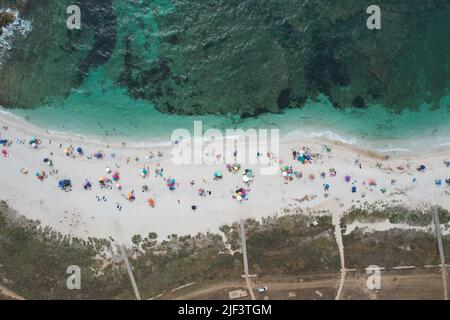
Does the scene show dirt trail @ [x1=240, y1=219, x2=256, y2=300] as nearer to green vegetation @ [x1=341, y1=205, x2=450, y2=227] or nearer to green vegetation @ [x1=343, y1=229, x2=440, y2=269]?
green vegetation @ [x1=343, y1=229, x2=440, y2=269]

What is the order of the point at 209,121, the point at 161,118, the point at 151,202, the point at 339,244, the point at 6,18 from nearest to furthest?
the point at 339,244 < the point at 151,202 < the point at 209,121 < the point at 161,118 < the point at 6,18

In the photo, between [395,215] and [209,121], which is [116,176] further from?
[395,215]

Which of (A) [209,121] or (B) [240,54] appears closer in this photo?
(A) [209,121]

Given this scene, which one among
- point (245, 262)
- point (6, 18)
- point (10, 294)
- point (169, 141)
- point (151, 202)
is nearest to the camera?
point (10, 294)

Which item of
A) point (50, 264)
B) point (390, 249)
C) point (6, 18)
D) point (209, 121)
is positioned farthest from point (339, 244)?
point (6, 18)

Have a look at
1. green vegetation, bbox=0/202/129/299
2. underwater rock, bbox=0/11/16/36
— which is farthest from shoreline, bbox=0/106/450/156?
green vegetation, bbox=0/202/129/299

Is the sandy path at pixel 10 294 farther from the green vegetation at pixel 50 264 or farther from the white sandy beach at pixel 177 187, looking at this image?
the white sandy beach at pixel 177 187
